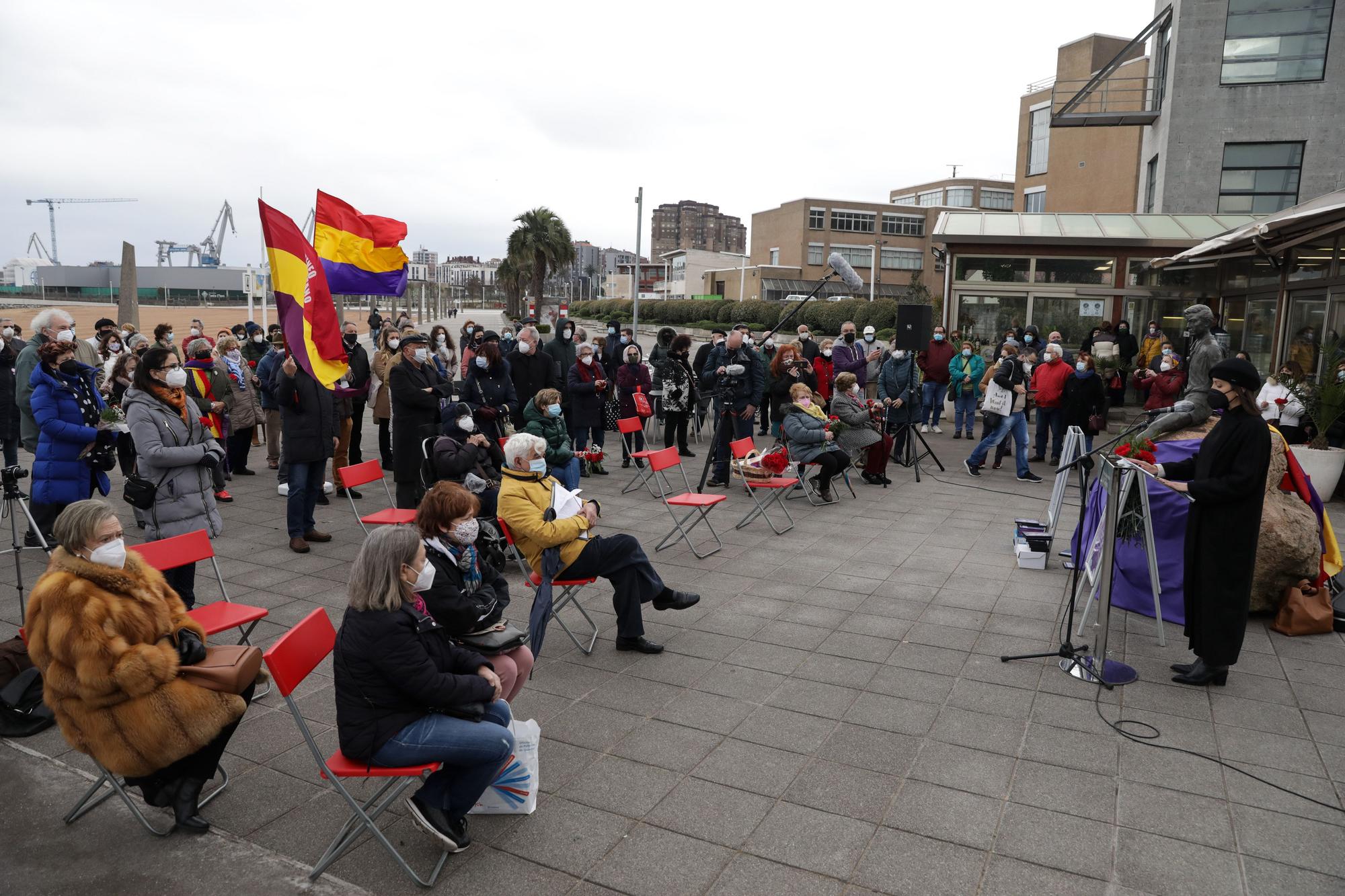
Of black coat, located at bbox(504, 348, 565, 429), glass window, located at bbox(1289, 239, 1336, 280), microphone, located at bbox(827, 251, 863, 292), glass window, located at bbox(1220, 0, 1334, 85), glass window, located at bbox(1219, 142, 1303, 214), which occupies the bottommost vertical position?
black coat, located at bbox(504, 348, 565, 429)

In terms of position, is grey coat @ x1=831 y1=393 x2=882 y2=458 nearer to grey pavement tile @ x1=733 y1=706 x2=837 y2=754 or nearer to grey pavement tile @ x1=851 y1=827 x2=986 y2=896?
grey pavement tile @ x1=733 y1=706 x2=837 y2=754

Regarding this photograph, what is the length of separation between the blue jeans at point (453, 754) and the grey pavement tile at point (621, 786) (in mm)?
550

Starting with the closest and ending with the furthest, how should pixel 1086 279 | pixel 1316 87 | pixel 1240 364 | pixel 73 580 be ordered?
pixel 73 580 → pixel 1240 364 → pixel 1086 279 → pixel 1316 87

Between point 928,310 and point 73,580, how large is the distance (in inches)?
445

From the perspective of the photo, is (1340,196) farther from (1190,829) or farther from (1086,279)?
(1190,829)

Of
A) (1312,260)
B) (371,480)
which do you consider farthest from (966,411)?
(371,480)

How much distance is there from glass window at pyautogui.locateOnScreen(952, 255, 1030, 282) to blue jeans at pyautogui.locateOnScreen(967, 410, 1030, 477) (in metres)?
8.38

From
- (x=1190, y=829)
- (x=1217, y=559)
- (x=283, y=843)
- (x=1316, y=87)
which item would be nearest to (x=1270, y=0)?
(x=1316, y=87)

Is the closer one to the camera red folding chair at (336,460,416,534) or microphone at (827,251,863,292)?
red folding chair at (336,460,416,534)

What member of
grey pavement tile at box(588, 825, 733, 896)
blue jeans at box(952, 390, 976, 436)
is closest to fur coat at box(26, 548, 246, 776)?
Result: grey pavement tile at box(588, 825, 733, 896)

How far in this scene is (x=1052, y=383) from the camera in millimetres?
12375

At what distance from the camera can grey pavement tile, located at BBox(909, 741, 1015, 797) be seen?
3977mm

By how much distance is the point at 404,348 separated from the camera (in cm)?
851

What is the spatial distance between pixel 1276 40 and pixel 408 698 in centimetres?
2737
